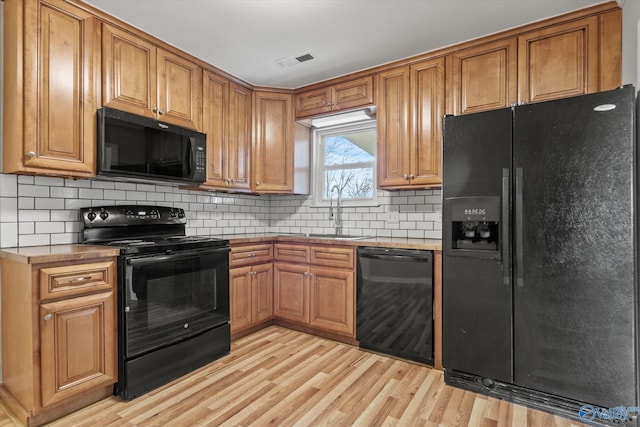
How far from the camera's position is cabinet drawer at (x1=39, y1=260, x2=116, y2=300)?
5.76ft

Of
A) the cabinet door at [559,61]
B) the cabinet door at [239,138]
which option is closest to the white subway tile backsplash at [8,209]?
the cabinet door at [239,138]

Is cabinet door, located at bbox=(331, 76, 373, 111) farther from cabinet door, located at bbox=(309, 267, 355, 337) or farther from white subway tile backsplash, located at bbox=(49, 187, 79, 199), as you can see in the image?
white subway tile backsplash, located at bbox=(49, 187, 79, 199)

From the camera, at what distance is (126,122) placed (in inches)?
92.0

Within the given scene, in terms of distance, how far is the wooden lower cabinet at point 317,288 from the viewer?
2859mm

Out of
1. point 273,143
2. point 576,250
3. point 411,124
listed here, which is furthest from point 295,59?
→ point 576,250

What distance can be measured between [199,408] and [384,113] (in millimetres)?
2603

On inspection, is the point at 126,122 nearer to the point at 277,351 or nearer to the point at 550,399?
the point at 277,351

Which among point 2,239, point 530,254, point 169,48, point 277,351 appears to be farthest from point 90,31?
point 530,254

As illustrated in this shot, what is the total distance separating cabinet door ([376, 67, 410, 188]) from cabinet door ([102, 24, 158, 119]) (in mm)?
1869

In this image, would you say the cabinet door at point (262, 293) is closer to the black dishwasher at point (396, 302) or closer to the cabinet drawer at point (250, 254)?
the cabinet drawer at point (250, 254)

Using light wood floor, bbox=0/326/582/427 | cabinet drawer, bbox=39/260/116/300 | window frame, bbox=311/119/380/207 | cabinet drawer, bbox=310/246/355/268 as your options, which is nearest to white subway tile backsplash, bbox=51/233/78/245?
cabinet drawer, bbox=39/260/116/300

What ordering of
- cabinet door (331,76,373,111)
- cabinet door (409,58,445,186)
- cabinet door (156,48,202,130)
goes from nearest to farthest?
cabinet door (156,48,202,130) → cabinet door (409,58,445,186) → cabinet door (331,76,373,111)

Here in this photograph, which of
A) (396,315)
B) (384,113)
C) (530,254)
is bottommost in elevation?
(396,315)

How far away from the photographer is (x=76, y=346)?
1.86m
